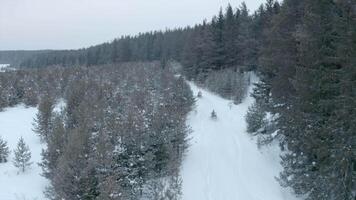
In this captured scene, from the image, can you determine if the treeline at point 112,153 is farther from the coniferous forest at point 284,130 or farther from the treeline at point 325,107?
the treeline at point 325,107

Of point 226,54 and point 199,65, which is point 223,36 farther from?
point 199,65

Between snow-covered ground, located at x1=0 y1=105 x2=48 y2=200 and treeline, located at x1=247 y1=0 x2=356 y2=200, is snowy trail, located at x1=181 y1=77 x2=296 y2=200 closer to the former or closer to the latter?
treeline, located at x1=247 y1=0 x2=356 y2=200

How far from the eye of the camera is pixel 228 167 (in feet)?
62.5

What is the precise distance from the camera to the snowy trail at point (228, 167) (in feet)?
52.9

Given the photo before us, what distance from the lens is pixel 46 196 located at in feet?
46.6

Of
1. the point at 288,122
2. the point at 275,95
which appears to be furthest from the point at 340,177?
the point at 275,95

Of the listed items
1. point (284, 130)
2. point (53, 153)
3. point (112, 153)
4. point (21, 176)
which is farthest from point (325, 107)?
point (21, 176)

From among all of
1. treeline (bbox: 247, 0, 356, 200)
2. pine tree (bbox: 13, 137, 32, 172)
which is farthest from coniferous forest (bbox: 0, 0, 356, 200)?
pine tree (bbox: 13, 137, 32, 172)

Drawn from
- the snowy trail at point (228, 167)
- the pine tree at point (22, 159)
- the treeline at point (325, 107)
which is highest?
the treeline at point (325, 107)

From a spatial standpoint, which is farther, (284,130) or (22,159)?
(22,159)

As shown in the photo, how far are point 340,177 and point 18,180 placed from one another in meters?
13.6

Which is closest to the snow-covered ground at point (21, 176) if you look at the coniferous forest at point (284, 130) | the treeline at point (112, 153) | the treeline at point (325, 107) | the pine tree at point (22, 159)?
the pine tree at point (22, 159)

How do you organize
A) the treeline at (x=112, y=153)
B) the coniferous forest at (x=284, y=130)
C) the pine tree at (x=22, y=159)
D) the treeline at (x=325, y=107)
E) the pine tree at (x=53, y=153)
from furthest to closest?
the pine tree at (x=22, y=159), the pine tree at (x=53, y=153), the treeline at (x=112, y=153), the coniferous forest at (x=284, y=130), the treeline at (x=325, y=107)

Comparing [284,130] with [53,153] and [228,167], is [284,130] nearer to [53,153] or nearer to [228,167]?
[228,167]
